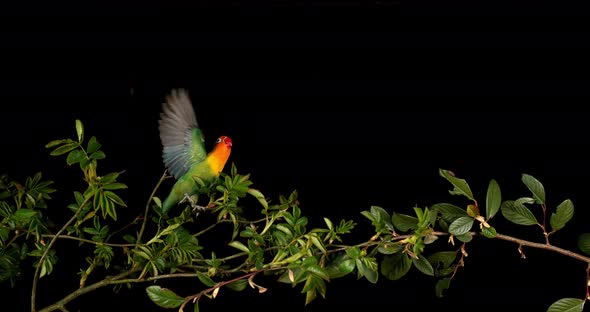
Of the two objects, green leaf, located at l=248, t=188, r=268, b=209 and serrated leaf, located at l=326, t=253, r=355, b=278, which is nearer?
serrated leaf, located at l=326, t=253, r=355, b=278

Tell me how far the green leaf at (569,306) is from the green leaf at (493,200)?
0.19m

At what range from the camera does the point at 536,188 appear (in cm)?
131

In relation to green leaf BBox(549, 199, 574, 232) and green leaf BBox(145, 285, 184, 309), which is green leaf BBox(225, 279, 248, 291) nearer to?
green leaf BBox(145, 285, 184, 309)

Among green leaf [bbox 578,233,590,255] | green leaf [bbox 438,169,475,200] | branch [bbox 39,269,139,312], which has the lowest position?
branch [bbox 39,269,139,312]

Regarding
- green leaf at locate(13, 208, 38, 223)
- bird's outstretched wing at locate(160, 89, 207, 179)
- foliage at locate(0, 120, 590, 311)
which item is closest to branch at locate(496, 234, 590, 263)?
foliage at locate(0, 120, 590, 311)

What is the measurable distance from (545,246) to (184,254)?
0.63 metres

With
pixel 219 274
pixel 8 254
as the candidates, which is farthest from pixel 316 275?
pixel 8 254

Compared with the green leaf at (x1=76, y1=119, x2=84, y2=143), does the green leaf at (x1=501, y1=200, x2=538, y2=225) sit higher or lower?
lower

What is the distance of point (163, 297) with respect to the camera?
4.19 ft

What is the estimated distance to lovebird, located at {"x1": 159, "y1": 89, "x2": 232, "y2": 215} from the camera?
145cm

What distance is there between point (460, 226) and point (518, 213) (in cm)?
12

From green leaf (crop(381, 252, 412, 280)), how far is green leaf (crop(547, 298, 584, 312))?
254mm

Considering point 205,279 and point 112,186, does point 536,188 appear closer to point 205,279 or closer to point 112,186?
point 205,279

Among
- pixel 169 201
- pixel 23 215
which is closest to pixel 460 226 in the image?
pixel 169 201
